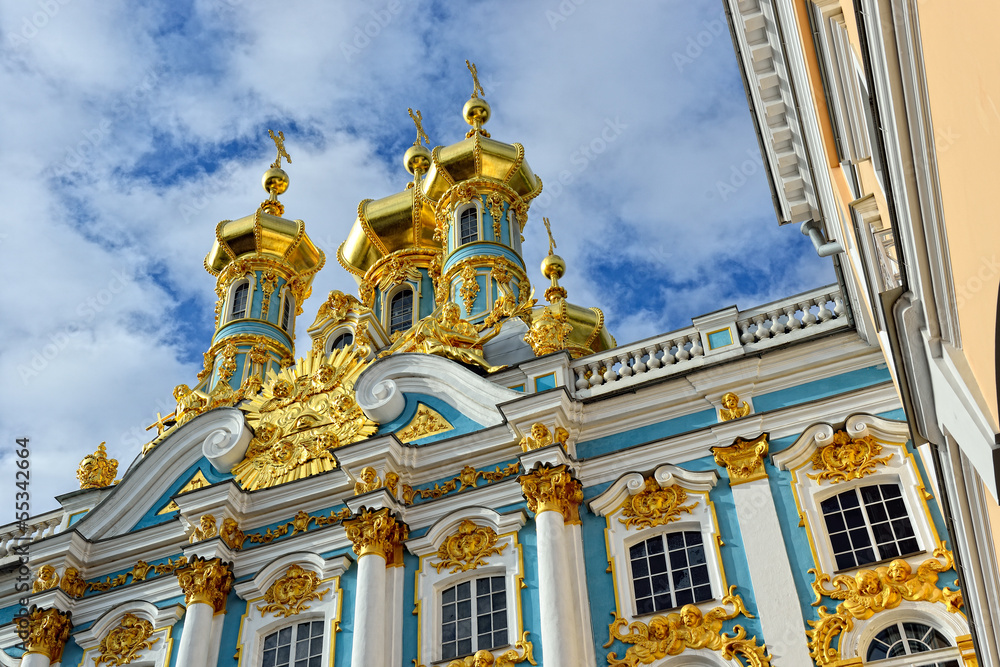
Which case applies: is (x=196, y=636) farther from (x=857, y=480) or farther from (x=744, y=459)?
(x=857, y=480)

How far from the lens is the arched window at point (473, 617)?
13.9m

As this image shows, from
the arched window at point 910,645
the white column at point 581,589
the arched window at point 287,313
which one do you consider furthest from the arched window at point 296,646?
the arched window at point 287,313

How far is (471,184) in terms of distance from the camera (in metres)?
27.1

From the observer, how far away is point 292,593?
605 inches

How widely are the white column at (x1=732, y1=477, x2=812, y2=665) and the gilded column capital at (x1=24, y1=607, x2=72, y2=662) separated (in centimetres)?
1003

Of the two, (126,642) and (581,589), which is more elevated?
(126,642)

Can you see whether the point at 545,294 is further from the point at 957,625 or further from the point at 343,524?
the point at 957,625

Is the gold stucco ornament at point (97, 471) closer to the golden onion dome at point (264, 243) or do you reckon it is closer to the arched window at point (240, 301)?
the arched window at point (240, 301)

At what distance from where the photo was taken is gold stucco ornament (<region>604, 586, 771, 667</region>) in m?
12.5

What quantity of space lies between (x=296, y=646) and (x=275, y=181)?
769 inches

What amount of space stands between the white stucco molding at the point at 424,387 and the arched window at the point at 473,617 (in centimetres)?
272

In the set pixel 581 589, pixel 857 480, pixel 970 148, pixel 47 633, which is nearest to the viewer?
pixel 970 148

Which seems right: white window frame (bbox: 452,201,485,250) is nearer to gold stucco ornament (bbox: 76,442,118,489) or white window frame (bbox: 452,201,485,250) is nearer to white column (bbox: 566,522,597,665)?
gold stucco ornament (bbox: 76,442,118,489)

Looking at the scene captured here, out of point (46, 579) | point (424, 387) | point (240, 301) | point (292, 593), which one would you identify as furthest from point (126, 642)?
point (240, 301)
